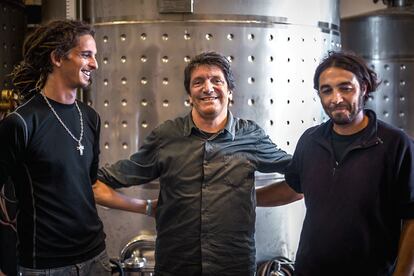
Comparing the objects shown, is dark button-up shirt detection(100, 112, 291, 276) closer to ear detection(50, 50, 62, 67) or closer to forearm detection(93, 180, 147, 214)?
forearm detection(93, 180, 147, 214)

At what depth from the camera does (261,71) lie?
1888 millimetres

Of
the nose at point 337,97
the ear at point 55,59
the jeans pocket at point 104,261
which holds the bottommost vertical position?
the jeans pocket at point 104,261

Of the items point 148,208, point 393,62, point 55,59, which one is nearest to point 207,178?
point 148,208

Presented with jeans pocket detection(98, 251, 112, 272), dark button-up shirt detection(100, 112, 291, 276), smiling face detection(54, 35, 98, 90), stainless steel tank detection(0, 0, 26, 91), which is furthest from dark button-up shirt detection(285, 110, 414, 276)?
stainless steel tank detection(0, 0, 26, 91)

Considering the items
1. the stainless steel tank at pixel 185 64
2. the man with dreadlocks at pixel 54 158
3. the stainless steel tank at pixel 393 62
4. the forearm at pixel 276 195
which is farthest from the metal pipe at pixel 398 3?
the man with dreadlocks at pixel 54 158

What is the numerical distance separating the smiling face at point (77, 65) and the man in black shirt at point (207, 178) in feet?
0.93

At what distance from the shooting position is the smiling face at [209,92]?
151 cm

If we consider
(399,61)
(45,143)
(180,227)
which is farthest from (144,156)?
(399,61)

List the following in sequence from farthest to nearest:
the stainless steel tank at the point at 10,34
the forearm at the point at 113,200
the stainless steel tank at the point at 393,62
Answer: the stainless steel tank at the point at 393,62 → the stainless steel tank at the point at 10,34 → the forearm at the point at 113,200

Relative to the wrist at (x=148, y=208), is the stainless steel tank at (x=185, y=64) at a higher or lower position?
higher

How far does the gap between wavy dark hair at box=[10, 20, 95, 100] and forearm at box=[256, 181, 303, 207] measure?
0.74m

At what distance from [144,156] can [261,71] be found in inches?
21.2

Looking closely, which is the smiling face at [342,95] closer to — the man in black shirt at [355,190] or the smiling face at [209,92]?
the man in black shirt at [355,190]

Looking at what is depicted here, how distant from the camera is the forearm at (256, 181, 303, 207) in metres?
1.70
